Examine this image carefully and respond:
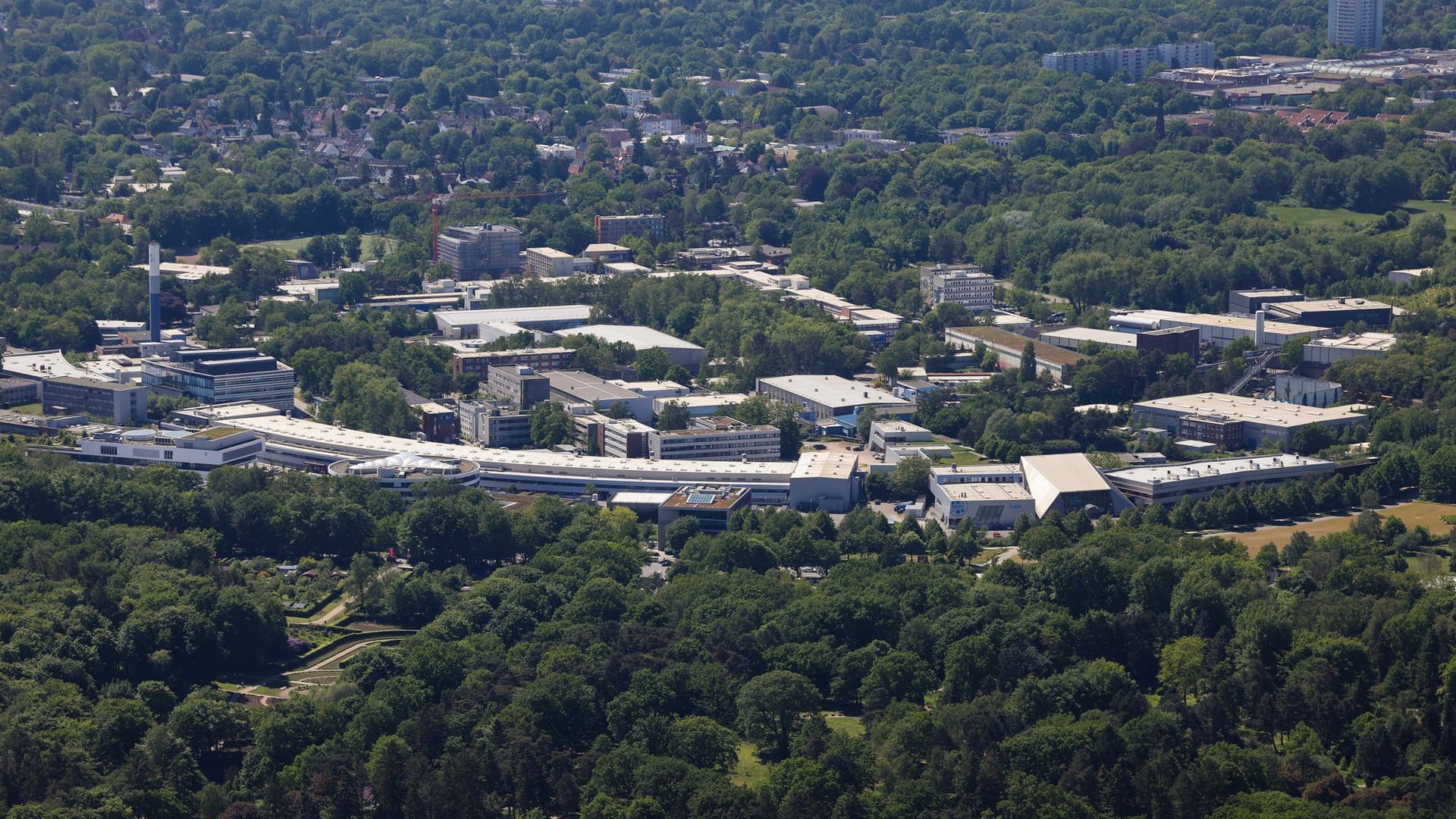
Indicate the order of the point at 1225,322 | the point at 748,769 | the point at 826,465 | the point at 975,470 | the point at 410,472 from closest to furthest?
the point at 748,769 → the point at 410,472 → the point at 826,465 → the point at 975,470 → the point at 1225,322

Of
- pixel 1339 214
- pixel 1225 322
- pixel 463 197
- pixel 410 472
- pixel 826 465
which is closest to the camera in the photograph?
pixel 410 472

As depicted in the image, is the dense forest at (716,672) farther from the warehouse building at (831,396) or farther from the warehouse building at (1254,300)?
the warehouse building at (1254,300)

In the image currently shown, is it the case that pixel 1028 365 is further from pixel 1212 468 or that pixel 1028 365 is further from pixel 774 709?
pixel 774 709

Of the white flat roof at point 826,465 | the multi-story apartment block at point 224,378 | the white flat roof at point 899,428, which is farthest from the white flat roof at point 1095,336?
the multi-story apartment block at point 224,378

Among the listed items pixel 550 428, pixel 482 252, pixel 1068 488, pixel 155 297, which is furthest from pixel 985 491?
pixel 482 252

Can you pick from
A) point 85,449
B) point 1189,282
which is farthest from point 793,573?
point 1189,282

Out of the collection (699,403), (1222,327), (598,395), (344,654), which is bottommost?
(344,654)

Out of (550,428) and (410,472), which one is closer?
(410,472)
